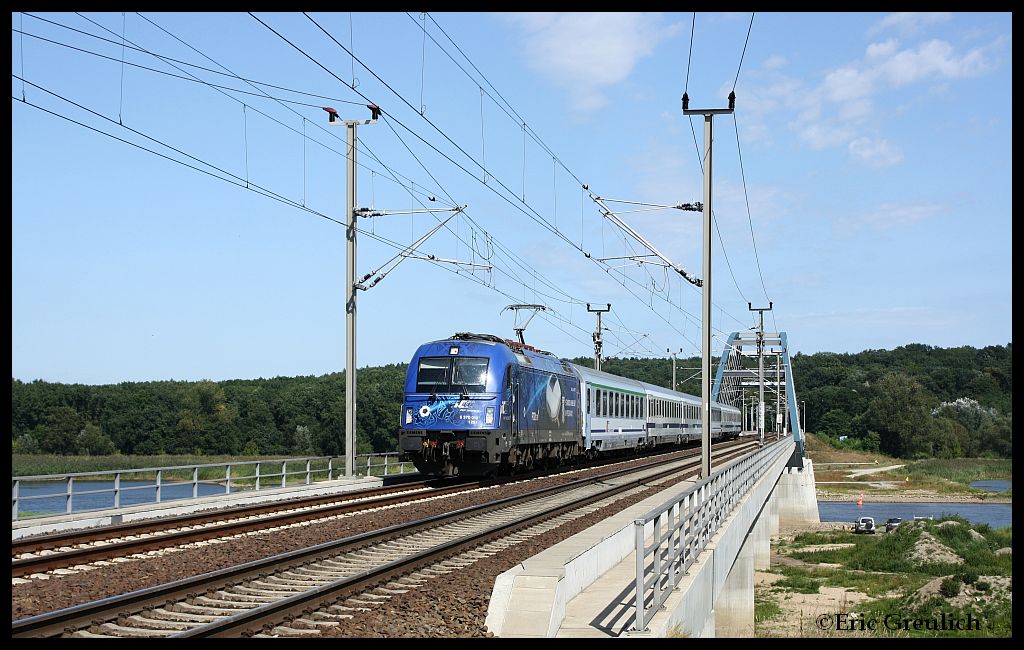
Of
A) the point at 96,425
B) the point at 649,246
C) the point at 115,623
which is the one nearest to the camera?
the point at 115,623

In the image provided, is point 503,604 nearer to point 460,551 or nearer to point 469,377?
point 460,551

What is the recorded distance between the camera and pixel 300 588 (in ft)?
38.2

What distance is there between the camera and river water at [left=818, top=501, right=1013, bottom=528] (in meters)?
91.6

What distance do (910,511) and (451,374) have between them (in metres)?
84.0

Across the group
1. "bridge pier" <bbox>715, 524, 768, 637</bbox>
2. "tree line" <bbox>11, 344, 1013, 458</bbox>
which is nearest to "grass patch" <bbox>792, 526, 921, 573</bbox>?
"tree line" <bbox>11, 344, 1013, 458</bbox>

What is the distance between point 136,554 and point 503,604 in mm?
6604

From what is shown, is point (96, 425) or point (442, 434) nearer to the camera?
point (442, 434)

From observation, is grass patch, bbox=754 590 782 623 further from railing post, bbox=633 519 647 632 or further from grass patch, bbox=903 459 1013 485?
grass patch, bbox=903 459 1013 485

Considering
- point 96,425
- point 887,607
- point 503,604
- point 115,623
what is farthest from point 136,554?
point 96,425

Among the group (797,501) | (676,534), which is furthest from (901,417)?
(676,534)

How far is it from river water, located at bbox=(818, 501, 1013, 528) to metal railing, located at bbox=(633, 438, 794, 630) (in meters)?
74.2

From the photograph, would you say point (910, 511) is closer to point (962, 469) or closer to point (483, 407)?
point (962, 469)
